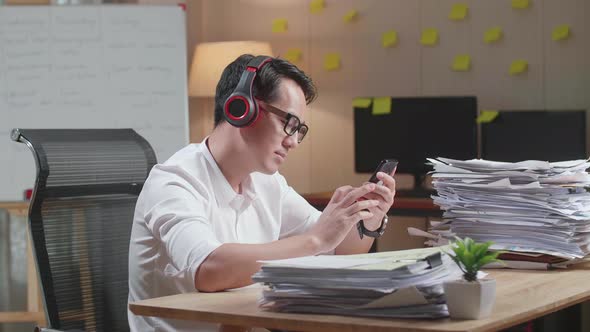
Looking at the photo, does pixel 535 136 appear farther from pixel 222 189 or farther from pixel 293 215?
pixel 222 189

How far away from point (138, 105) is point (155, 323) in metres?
2.45

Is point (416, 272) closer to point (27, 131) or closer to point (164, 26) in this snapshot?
point (27, 131)

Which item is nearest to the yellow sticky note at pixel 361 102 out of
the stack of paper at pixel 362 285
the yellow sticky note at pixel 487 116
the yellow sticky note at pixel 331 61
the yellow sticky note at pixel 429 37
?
the yellow sticky note at pixel 331 61

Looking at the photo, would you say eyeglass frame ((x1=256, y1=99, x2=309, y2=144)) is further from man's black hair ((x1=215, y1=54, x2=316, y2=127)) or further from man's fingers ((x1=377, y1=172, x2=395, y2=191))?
man's fingers ((x1=377, y1=172, x2=395, y2=191))

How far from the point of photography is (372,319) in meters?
1.19

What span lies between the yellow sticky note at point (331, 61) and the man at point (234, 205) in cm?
282

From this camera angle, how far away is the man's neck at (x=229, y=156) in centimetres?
183

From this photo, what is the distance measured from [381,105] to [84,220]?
269cm

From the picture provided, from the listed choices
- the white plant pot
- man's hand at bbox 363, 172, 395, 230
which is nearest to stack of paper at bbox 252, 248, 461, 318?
the white plant pot

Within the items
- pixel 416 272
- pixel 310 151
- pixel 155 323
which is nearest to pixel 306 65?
pixel 310 151

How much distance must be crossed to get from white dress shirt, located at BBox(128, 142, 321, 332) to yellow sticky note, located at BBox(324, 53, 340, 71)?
2.79 m

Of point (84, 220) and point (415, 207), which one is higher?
point (84, 220)

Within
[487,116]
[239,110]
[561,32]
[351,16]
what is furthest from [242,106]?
[351,16]

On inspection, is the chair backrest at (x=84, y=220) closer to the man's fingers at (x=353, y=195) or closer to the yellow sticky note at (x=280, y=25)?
the man's fingers at (x=353, y=195)
